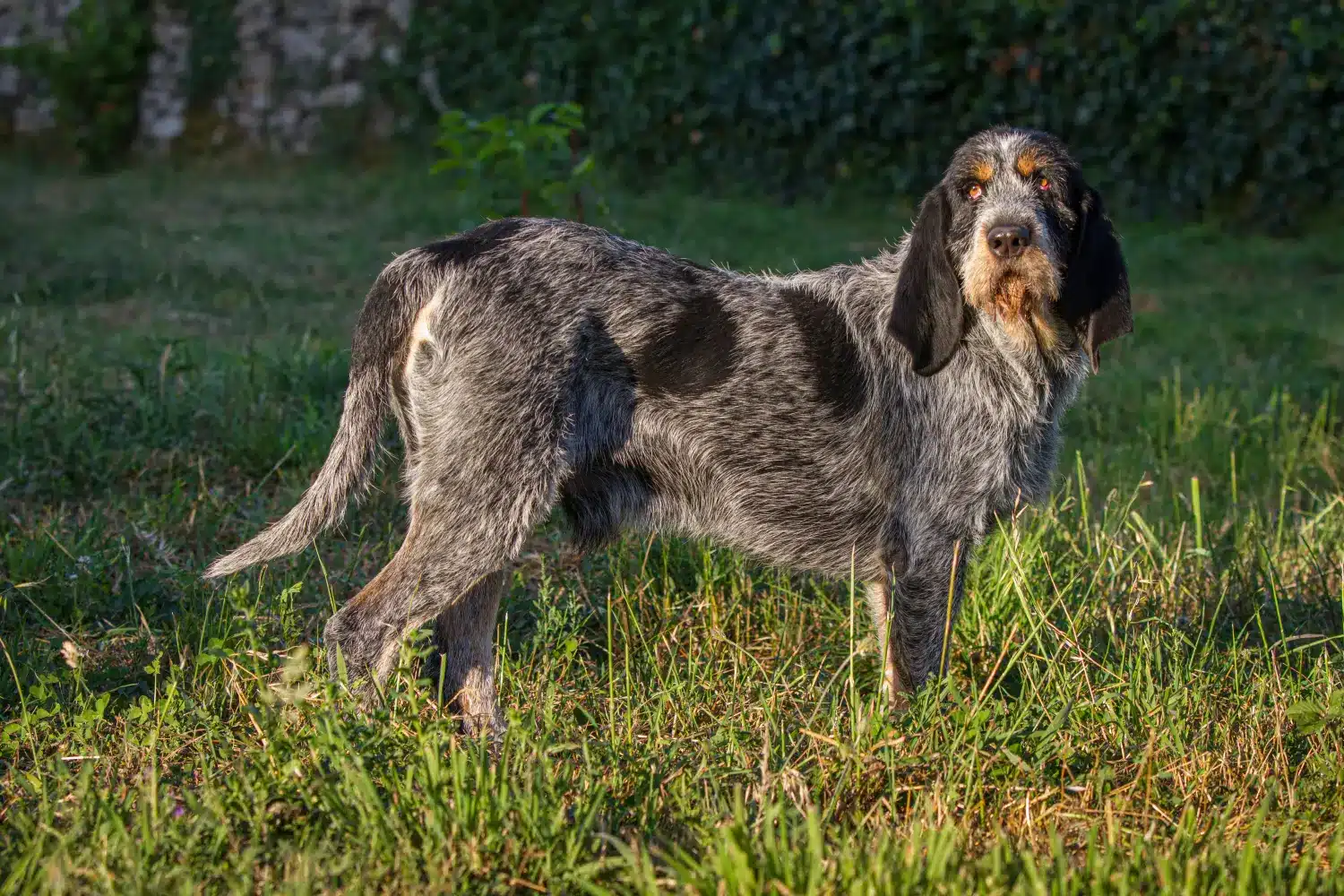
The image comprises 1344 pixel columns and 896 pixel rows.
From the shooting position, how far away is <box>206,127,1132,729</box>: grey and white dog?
12.3ft

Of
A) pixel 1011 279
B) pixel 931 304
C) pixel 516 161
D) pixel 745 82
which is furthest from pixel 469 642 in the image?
pixel 745 82

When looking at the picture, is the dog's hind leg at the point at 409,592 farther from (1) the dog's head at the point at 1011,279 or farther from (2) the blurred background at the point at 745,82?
(2) the blurred background at the point at 745,82

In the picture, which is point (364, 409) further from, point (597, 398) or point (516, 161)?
point (516, 161)

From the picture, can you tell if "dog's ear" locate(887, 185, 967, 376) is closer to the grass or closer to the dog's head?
the dog's head

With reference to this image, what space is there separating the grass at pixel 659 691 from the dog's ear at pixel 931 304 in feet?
2.13

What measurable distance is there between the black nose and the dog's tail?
5.02 ft

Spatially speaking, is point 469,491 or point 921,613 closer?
point 469,491

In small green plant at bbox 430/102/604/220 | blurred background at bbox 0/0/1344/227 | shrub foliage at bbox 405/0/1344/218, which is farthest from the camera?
blurred background at bbox 0/0/1344/227

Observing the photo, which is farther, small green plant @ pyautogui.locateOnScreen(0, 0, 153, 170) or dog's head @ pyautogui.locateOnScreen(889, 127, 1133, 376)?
small green plant @ pyautogui.locateOnScreen(0, 0, 153, 170)

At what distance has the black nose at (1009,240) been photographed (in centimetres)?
367

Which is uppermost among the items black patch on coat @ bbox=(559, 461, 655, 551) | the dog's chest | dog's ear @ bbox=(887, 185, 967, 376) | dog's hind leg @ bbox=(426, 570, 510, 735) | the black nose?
the black nose

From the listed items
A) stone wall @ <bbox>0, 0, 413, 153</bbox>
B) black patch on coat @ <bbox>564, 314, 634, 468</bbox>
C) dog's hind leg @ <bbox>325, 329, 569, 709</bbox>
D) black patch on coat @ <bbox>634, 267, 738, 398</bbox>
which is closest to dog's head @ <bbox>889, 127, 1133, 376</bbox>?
black patch on coat @ <bbox>634, 267, 738, 398</bbox>

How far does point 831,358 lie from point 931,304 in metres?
0.34

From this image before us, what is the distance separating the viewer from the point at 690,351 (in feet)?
13.0
